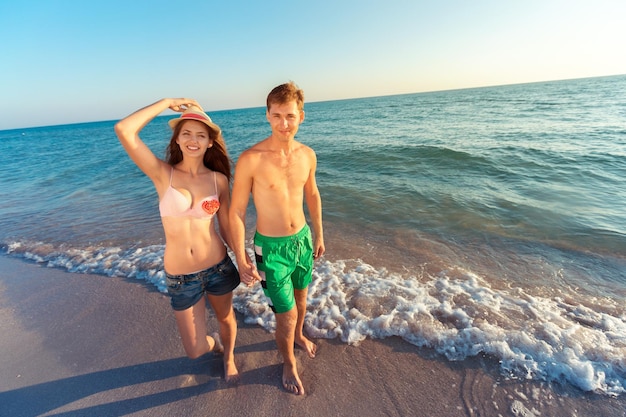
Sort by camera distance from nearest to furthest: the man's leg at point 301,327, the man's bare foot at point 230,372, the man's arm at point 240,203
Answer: the man's arm at point 240,203, the man's bare foot at point 230,372, the man's leg at point 301,327

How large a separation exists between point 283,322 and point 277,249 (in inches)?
25.9

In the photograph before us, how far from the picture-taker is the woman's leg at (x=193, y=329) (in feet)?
8.41

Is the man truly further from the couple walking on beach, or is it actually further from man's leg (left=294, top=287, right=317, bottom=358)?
man's leg (left=294, top=287, right=317, bottom=358)

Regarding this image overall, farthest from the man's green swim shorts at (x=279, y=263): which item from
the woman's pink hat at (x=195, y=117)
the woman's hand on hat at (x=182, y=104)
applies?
the woman's hand on hat at (x=182, y=104)

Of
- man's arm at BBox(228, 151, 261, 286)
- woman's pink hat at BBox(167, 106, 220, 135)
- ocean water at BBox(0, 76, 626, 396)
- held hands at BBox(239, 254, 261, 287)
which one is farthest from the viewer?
ocean water at BBox(0, 76, 626, 396)

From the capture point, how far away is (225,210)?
2.64m

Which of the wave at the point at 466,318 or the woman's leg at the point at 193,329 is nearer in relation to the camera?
the woman's leg at the point at 193,329

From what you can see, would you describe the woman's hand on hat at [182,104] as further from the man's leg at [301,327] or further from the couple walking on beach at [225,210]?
the man's leg at [301,327]

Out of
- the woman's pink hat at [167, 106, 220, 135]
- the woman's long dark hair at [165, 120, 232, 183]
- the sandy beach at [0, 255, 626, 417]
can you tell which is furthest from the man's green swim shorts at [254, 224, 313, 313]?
the woman's pink hat at [167, 106, 220, 135]

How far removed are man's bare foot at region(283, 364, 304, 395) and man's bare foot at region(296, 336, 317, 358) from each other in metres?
0.36

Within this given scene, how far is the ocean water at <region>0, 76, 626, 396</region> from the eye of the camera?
3182 millimetres

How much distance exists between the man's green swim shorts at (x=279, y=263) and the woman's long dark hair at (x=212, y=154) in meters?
0.75

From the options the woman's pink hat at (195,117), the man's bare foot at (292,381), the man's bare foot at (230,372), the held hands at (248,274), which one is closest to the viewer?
the woman's pink hat at (195,117)

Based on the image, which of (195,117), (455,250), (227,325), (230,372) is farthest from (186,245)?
(455,250)
